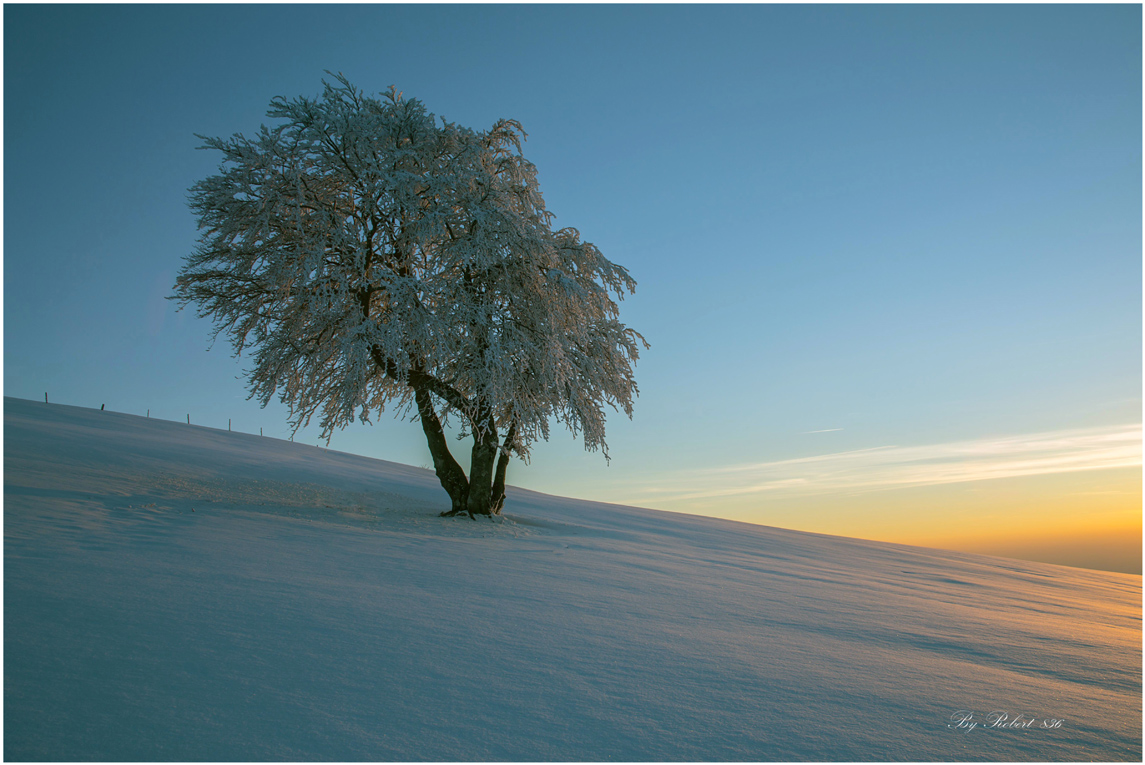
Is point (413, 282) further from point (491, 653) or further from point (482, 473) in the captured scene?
point (491, 653)

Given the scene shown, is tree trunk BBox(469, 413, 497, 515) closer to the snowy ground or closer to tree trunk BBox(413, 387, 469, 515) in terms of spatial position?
tree trunk BBox(413, 387, 469, 515)

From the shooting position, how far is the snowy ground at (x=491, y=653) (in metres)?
3.01

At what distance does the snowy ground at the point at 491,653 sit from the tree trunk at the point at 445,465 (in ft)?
12.4

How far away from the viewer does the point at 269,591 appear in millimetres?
5211

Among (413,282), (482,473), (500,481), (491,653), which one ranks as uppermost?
(413,282)

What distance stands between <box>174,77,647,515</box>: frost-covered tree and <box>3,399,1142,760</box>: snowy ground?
3.59 meters

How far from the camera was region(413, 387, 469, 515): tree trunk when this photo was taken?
1311 cm

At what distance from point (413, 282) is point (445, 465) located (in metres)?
4.13

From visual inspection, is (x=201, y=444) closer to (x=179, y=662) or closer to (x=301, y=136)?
(x=301, y=136)

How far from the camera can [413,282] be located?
37.4 feet

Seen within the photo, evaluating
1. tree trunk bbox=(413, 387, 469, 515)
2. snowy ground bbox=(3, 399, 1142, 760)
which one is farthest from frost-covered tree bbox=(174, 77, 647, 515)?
snowy ground bbox=(3, 399, 1142, 760)

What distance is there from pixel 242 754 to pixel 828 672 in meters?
3.55

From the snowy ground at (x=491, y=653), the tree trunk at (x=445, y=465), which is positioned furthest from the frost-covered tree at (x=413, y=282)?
the snowy ground at (x=491, y=653)

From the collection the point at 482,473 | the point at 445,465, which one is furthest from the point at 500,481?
the point at 445,465
